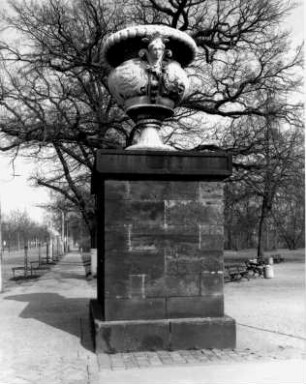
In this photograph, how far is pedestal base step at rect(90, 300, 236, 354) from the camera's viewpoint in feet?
20.6

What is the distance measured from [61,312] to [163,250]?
14.1 feet

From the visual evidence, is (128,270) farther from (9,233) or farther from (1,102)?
(9,233)

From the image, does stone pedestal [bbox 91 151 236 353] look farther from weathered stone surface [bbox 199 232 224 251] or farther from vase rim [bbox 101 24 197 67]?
vase rim [bbox 101 24 197 67]

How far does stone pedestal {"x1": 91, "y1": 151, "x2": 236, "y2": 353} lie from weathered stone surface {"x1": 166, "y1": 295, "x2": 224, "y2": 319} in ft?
0.04

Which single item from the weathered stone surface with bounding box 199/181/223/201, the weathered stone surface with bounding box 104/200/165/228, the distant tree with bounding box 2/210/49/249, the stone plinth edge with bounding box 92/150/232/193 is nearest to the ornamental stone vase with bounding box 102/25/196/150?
the stone plinth edge with bounding box 92/150/232/193

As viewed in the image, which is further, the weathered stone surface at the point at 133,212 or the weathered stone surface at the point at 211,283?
the weathered stone surface at the point at 211,283

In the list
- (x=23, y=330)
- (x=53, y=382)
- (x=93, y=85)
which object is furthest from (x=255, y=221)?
(x=53, y=382)

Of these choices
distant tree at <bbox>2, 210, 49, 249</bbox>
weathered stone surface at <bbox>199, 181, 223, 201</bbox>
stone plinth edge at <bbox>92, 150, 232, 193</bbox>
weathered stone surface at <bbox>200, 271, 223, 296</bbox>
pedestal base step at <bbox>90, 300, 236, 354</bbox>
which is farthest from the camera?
distant tree at <bbox>2, 210, 49, 249</bbox>

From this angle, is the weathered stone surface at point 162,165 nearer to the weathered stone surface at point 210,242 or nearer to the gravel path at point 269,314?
the weathered stone surface at point 210,242

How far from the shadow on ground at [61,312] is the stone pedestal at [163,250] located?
84 centimetres

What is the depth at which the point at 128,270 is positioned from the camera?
6.58m

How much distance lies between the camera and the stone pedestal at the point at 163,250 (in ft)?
21.2

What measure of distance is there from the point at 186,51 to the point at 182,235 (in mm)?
2704

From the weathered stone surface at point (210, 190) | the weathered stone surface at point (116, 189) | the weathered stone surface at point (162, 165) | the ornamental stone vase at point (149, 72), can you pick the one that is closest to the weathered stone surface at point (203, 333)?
the weathered stone surface at point (210, 190)
